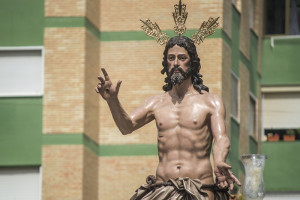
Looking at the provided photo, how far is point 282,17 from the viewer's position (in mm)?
48719

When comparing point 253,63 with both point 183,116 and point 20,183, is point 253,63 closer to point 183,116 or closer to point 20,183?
point 20,183

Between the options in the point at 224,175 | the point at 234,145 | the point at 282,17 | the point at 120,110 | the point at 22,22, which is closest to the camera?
the point at 224,175

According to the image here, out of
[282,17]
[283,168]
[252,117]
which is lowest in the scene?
[283,168]

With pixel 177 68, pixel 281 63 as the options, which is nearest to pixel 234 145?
pixel 281 63

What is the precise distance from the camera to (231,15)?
41.0 meters

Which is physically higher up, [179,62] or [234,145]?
[179,62]

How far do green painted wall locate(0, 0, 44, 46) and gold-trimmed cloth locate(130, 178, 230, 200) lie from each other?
20183 millimetres

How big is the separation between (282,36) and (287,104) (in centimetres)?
234

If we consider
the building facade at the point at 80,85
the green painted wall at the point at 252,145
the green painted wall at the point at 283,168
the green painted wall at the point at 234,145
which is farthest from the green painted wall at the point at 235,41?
the green painted wall at the point at 283,168

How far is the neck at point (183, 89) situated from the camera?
19.4m

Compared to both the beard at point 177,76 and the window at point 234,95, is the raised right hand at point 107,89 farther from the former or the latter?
the window at point 234,95

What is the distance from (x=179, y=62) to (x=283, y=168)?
89.7 feet

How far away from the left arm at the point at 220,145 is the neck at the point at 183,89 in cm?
36

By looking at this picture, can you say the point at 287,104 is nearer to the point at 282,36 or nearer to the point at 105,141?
the point at 282,36
